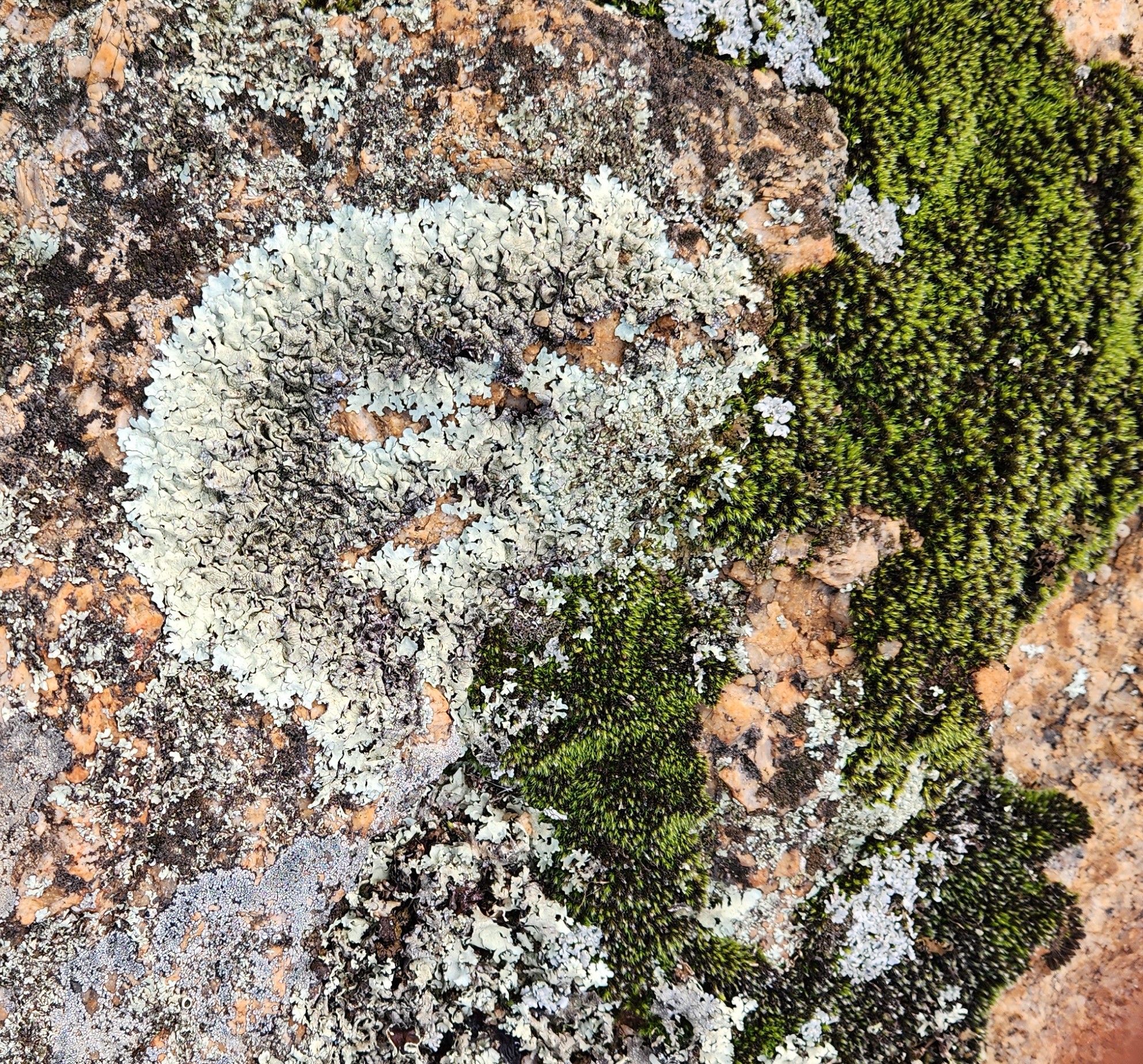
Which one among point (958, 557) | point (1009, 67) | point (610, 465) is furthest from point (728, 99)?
point (958, 557)

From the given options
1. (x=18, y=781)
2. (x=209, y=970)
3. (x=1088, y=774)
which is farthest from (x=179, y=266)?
(x=1088, y=774)

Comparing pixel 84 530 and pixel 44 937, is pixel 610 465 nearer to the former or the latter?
pixel 84 530

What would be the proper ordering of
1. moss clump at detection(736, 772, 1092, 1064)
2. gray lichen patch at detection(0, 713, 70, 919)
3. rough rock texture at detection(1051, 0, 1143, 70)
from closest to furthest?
1. rough rock texture at detection(1051, 0, 1143, 70)
2. gray lichen patch at detection(0, 713, 70, 919)
3. moss clump at detection(736, 772, 1092, 1064)

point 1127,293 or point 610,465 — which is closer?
point 1127,293

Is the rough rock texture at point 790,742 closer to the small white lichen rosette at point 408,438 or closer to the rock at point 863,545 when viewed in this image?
the rock at point 863,545

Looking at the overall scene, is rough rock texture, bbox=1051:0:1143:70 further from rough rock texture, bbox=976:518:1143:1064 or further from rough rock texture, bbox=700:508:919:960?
rough rock texture, bbox=700:508:919:960

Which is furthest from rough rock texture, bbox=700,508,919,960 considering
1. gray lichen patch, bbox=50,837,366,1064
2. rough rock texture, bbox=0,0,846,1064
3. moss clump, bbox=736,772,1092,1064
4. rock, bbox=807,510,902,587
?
gray lichen patch, bbox=50,837,366,1064

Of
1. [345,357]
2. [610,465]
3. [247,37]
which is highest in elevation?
[247,37]
